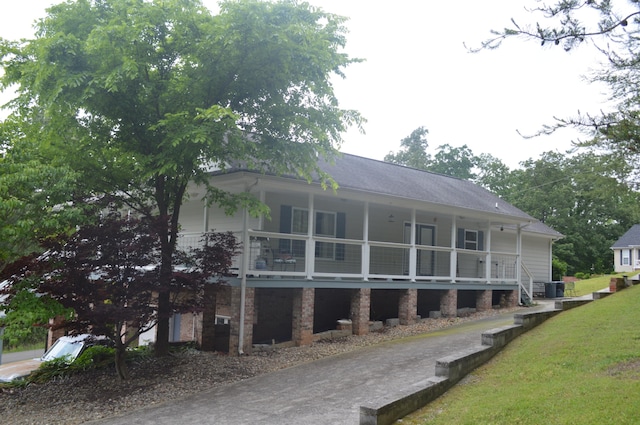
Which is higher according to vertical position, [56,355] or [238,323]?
[238,323]

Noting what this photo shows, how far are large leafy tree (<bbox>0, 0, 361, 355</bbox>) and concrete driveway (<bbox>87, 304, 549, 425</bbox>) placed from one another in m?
2.57

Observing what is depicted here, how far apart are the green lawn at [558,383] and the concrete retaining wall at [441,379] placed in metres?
0.13

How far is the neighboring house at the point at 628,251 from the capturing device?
4438 centimetres

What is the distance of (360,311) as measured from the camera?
14938 millimetres

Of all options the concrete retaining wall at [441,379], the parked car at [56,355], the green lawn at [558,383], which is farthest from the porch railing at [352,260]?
the green lawn at [558,383]

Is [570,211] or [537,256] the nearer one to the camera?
[537,256]

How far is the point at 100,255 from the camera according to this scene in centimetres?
1022

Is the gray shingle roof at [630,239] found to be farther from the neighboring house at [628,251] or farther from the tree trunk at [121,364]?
the tree trunk at [121,364]

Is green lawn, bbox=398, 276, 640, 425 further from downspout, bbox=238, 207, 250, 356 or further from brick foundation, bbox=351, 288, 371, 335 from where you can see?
downspout, bbox=238, 207, 250, 356

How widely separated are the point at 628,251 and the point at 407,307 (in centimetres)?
3778

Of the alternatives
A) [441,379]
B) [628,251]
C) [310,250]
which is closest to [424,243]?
[310,250]

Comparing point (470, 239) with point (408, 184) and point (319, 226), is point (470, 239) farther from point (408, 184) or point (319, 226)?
point (319, 226)

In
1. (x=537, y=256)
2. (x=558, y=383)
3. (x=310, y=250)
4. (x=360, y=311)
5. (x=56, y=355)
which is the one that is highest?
(x=537, y=256)

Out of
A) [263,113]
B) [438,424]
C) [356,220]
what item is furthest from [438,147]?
[438,424]
